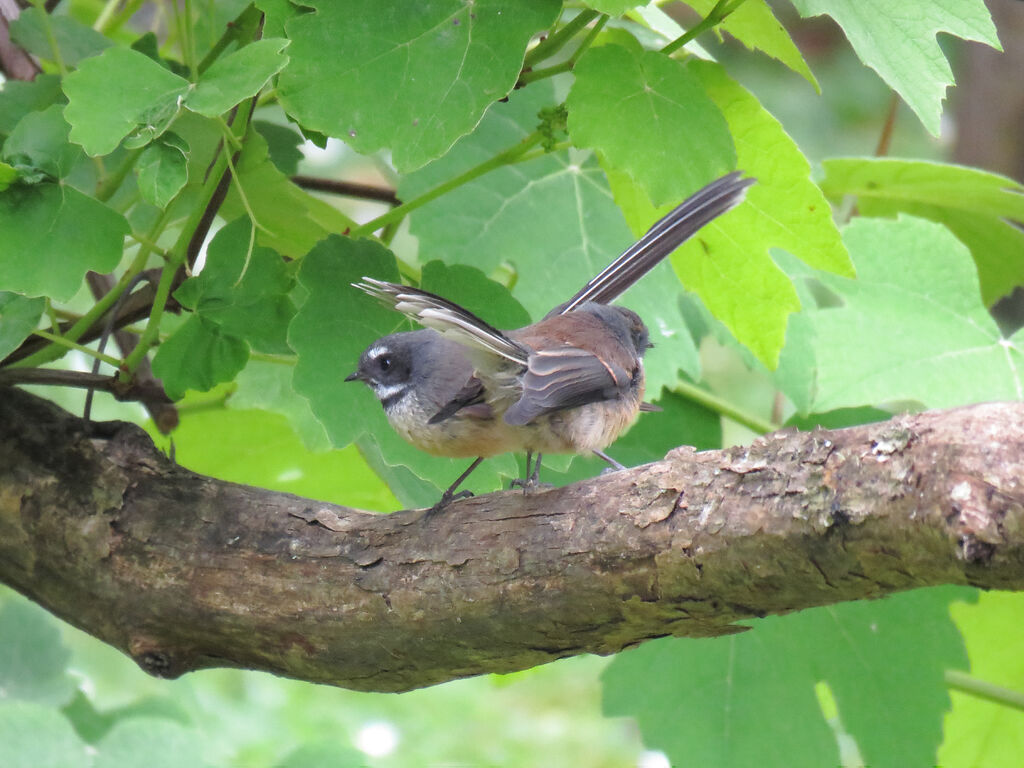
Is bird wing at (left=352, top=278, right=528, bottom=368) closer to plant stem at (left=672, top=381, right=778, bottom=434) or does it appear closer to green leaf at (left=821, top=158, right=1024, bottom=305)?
plant stem at (left=672, top=381, right=778, bottom=434)

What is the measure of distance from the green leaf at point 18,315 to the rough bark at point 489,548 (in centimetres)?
28

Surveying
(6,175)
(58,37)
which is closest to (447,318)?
(6,175)

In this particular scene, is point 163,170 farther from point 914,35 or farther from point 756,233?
point 914,35

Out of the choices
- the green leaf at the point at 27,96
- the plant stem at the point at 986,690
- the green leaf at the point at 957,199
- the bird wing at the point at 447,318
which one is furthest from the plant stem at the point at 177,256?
the plant stem at the point at 986,690

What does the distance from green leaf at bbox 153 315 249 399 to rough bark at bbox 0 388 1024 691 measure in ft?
0.69

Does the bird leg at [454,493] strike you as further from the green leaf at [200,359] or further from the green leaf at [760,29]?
the green leaf at [760,29]

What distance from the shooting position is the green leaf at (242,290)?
1.73m

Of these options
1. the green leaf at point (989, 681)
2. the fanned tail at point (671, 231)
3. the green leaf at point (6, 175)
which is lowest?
the green leaf at point (989, 681)

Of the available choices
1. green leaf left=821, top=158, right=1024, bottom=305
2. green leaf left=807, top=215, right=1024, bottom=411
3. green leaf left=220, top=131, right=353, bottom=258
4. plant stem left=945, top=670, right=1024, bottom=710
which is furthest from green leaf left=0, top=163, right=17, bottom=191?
plant stem left=945, top=670, right=1024, bottom=710

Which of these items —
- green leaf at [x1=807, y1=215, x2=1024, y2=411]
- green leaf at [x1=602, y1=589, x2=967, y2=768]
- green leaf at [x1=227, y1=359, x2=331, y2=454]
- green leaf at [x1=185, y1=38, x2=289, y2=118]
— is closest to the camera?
green leaf at [x1=185, y1=38, x2=289, y2=118]

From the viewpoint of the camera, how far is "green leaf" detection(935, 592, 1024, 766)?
2490 millimetres

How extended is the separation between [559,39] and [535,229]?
0.63 meters

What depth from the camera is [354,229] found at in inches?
77.5

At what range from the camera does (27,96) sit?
6.22ft
